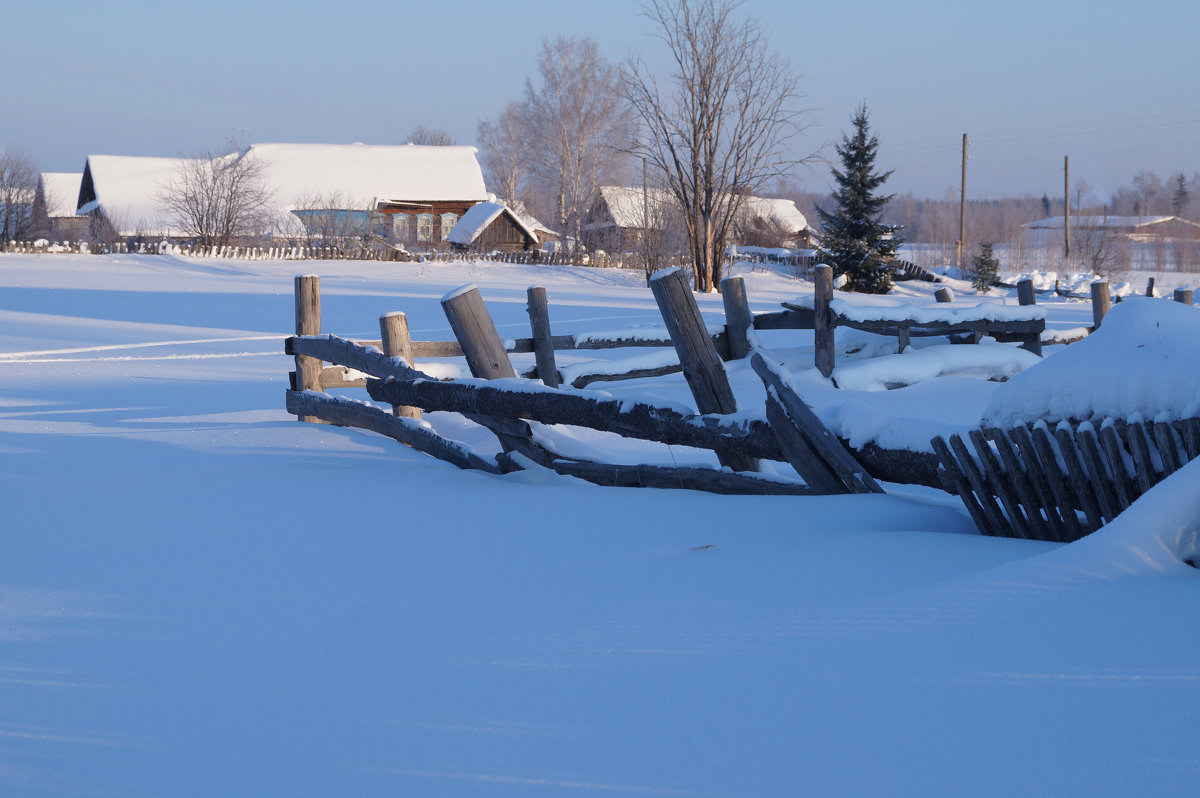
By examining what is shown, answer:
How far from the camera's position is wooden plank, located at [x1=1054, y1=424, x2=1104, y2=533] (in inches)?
95.7

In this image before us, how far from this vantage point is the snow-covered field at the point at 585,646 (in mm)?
1594

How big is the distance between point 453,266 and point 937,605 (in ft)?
109

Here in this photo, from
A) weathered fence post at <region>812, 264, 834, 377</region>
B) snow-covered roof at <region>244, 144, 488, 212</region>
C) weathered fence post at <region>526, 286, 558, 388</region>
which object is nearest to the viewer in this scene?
weathered fence post at <region>526, 286, 558, 388</region>


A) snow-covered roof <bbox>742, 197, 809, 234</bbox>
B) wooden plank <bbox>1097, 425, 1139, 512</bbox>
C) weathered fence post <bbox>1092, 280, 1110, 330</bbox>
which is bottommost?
wooden plank <bbox>1097, 425, 1139, 512</bbox>

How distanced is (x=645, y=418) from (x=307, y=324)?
3890mm

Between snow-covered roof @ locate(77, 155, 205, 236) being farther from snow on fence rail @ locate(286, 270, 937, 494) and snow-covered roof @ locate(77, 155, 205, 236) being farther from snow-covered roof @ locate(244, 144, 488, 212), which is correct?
snow on fence rail @ locate(286, 270, 937, 494)

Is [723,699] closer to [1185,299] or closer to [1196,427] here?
[1196,427]

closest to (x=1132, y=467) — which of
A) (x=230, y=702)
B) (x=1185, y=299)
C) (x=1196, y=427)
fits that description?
(x=1196, y=427)

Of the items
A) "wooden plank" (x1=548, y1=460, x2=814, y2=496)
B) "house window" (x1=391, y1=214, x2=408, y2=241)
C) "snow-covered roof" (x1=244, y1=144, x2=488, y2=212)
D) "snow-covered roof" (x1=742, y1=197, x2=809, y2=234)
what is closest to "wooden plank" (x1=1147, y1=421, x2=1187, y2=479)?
"wooden plank" (x1=548, y1=460, x2=814, y2=496)

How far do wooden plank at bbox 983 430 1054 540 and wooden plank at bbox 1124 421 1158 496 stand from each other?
282mm

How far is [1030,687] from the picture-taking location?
170 cm

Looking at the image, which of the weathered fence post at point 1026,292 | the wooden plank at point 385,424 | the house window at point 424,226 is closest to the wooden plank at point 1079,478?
the wooden plank at point 385,424

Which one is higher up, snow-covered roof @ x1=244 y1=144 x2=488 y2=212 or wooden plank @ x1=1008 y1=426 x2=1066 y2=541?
snow-covered roof @ x1=244 y1=144 x2=488 y2=212

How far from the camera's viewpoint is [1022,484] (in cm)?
255
